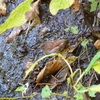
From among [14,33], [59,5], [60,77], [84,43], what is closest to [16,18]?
[59,5]

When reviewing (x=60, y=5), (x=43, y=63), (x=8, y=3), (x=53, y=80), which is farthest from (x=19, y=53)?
(x=60, y=5)

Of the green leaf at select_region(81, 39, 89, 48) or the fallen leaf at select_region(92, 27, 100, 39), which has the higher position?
the fallen leaf at select_region(92, 27, 100, 39)

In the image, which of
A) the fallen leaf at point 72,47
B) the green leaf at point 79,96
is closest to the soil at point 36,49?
the fallen leaf at point 72,47

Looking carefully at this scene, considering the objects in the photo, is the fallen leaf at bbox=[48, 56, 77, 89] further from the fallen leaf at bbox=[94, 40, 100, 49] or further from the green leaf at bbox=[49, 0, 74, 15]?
the green leaf at bbox=[49, 0, 74, 15]

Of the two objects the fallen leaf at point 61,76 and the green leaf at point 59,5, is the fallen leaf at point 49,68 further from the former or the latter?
the green leaf at point 59,5

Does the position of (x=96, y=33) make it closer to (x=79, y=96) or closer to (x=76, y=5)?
(x=76, y=5)

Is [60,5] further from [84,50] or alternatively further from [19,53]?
[19,53]

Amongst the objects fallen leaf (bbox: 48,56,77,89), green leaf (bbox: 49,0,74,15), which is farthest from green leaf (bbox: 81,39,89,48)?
green leaf (bbox: 49,0,74,15)
